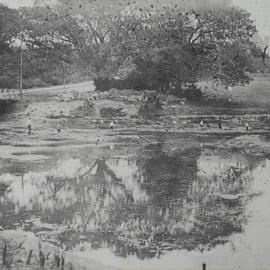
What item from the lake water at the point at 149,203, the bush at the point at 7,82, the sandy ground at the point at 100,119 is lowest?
the lake water at the point at 149,203

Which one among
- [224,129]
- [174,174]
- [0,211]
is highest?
[224,129]

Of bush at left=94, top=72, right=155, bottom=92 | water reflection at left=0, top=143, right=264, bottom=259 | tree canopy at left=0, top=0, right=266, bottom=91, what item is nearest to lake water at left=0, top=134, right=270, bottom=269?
water reflection at left=0, top=143, right=264, bottom=259

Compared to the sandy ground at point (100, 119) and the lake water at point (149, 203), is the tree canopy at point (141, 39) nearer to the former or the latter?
the sandy ground at point (100, 119)

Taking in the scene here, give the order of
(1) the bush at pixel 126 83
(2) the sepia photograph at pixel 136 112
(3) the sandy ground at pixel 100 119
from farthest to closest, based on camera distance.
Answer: (1) the bush at pixel 126 83 < (3) the sandy ground at pixel 100 119 < (2) the sepia photograph at pixel 136 112

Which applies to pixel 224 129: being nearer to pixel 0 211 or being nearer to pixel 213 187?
pixel 213 187

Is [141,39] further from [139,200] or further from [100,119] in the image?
[139,200]

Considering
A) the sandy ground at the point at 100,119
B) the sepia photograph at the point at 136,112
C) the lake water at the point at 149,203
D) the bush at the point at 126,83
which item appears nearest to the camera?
the lake water at the point at 149,203

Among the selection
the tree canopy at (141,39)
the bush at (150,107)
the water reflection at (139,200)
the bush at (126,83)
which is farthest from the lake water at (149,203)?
the tree canopy at (141,39)

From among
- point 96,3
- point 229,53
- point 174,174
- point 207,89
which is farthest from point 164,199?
point 96,3
